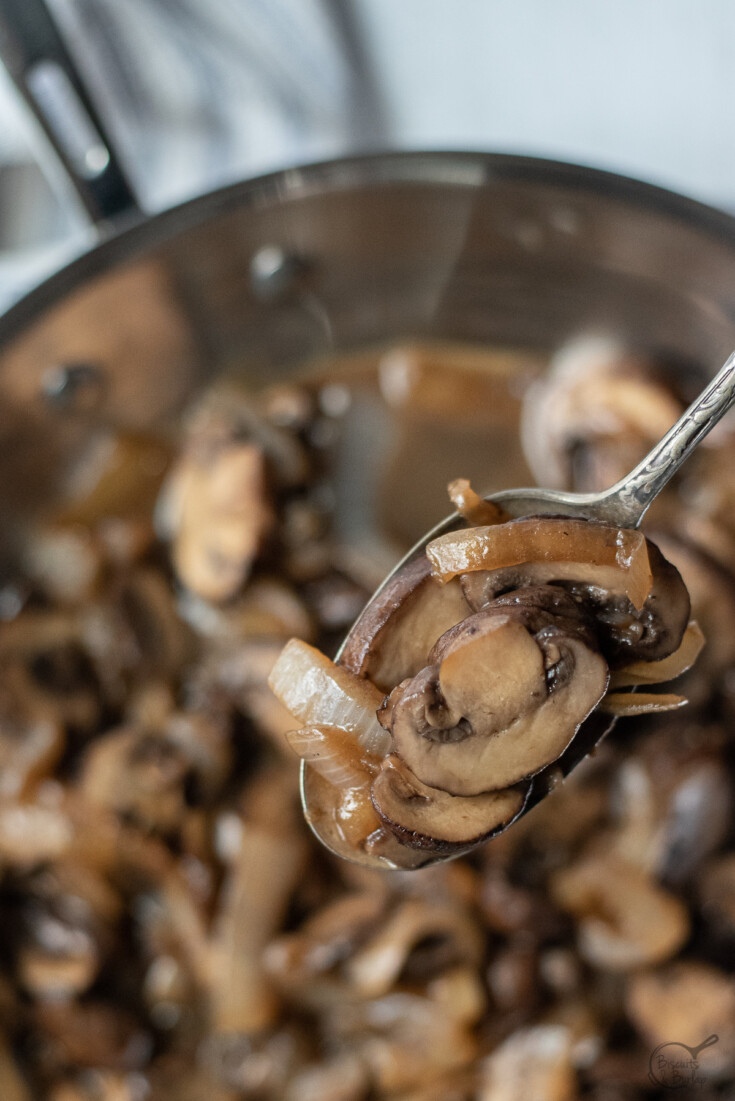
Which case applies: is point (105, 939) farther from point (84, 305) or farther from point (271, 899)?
point (84, 305)

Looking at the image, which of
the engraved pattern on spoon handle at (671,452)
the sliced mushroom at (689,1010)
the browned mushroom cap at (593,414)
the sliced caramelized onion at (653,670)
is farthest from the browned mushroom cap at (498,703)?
the sliced mushroom at (689,1010)

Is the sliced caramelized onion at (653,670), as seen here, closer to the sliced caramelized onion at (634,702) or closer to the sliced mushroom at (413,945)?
the sliced caramelized onion at (634,702)

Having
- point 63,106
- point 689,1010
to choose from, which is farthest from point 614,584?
point 63,106

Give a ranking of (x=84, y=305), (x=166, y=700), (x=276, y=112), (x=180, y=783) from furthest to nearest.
A: (x=276, y=112), (x=166, y=700), (x=180, y=783), (x=84, y=305)

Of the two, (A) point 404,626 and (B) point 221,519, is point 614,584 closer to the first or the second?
(A) point 404,626

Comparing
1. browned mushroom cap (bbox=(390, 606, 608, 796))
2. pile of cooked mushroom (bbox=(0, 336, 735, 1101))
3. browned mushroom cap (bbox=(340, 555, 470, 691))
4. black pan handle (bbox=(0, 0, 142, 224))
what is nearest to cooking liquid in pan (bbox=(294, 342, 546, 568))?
pile of cooked mushroom (bbox=(0, 336, 735, 1101))

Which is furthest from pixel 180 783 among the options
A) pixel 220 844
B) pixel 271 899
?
pixel 271 899
